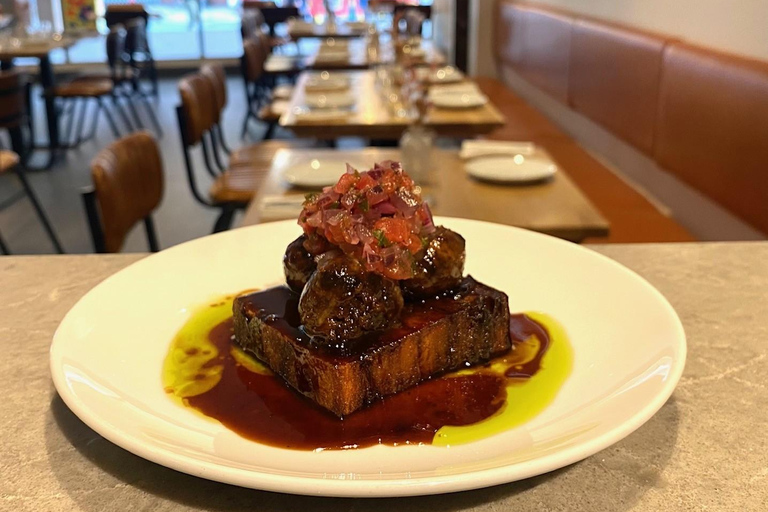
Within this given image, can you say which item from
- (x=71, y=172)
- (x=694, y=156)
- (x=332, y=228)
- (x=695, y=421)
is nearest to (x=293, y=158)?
(x=694, y=156)

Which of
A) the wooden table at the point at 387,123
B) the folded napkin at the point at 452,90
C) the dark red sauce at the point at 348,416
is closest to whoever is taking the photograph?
the dark red sauce at the point at 348,416

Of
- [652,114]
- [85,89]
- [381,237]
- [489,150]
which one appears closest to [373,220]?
[381,237]

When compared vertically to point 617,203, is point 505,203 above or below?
above

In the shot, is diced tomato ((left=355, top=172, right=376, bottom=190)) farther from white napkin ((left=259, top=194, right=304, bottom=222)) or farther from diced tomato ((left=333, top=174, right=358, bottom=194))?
white napkin ((left=259, top=194, right=304, bottom=222))

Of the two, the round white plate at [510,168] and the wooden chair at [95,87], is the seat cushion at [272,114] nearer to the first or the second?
the wooden chair at [95,87]

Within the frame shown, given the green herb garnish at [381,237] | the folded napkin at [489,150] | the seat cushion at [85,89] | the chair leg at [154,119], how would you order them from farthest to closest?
the chair leg at [154,119], the seat cushion at [85,89], the folded napkin at [489,150], the green herb garnish at [381,237]

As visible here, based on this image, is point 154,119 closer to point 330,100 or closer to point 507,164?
point 330,100

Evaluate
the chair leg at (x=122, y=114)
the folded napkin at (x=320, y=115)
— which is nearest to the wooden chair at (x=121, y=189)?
the folded napkin at (x=320, y=115)
